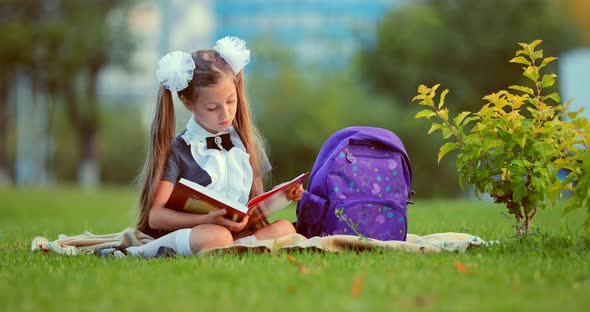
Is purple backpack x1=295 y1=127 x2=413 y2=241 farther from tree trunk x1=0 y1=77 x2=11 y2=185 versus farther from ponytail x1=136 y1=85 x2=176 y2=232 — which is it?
tree trunk x1=0 y1=77 x2=11 y2=185

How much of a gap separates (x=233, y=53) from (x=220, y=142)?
1.55 feet

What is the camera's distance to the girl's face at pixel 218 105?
3.93m

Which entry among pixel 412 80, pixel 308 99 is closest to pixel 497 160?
pixel 308 99

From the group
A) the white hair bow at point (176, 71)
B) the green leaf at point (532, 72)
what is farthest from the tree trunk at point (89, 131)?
the green leaf at point (532, 72)

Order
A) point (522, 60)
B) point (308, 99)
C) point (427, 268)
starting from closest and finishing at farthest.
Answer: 1. point (427, 268)
2. point (522, 60)
3. point (308, 99)

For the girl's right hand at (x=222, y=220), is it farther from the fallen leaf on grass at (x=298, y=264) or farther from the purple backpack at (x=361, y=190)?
the purple backpack at (x=361, y=190)

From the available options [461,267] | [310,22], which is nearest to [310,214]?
[461,267]

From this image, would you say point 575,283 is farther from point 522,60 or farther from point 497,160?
point 522,60

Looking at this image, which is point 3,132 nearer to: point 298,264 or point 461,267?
Answer: point 298,264

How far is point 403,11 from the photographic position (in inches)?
786

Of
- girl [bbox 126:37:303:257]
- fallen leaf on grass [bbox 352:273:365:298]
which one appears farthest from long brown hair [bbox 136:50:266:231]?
fallen leaf on grass [bbox 352:273:365:298]

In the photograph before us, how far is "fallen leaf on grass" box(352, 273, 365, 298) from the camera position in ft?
8.54

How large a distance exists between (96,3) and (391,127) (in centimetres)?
778

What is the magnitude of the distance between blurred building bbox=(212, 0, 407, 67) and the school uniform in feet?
54.0
